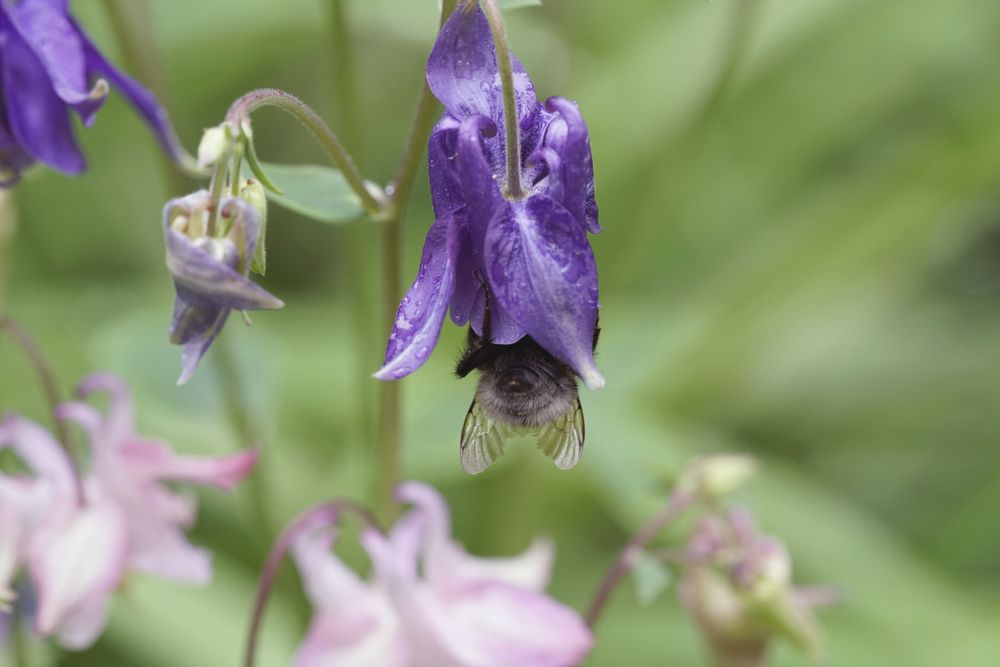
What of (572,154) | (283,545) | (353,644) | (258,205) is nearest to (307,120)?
(258,205)

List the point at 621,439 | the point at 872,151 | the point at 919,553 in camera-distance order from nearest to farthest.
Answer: the point at 621,439 → the point at 919,553 → the point at 872,151

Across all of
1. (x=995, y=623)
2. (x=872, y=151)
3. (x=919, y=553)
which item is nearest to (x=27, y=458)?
(x=995, y=623)

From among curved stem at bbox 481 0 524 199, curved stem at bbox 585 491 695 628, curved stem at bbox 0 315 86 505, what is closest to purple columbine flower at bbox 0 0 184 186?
curved stem at bbox 0 315 86 505

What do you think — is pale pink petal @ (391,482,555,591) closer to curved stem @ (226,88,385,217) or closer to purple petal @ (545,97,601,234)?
curved stem @ (226,88,385,217)

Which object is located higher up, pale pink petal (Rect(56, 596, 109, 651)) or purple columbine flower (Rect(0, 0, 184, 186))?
purple columbine flower (Rect(0, 0, 184, 186))

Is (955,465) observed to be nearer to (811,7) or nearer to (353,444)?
(811,7)

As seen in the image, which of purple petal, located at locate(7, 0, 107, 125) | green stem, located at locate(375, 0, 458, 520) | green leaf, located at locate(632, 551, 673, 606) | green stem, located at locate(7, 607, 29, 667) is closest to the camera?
green stem, located at locate(375, 0, 458, 520)

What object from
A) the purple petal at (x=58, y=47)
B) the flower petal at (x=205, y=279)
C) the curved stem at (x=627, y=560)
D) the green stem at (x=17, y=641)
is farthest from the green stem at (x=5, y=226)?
the curved stem at (x=627, y=560)
